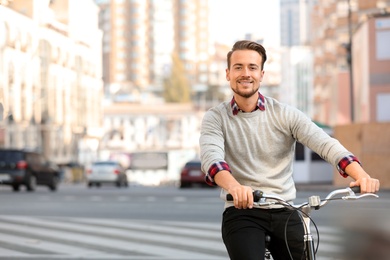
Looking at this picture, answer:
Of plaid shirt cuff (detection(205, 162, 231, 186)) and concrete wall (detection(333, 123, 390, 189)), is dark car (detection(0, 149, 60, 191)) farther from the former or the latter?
plaid shirt cuff (detection(205, 162, 231, 186))

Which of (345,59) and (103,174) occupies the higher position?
(345,59)

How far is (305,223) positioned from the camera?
15.8 ft

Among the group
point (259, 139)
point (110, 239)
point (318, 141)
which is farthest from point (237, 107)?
point (110, 239)

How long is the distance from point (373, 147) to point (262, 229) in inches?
1290

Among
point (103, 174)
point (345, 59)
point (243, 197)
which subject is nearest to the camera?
point (243, 197)

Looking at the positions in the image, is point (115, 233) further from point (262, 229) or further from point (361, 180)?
point (361, 180)

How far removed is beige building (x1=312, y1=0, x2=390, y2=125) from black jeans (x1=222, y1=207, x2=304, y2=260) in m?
43.9

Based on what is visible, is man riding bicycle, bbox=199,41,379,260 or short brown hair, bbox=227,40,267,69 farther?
short brown hair, bbox=227,40,267,69

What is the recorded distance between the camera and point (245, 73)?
5070 millimetres

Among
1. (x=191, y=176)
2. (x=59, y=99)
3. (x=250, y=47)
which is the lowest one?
(x=191, y=176)

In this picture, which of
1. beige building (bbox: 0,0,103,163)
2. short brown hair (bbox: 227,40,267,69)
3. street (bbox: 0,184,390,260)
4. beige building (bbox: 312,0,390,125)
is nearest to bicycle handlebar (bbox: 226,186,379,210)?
short brown hair (bbox: 227,40,267,69)

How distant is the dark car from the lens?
37438 millimetres

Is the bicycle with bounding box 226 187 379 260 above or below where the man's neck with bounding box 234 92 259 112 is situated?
below

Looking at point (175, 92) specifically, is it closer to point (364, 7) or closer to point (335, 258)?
point (364, 7)
